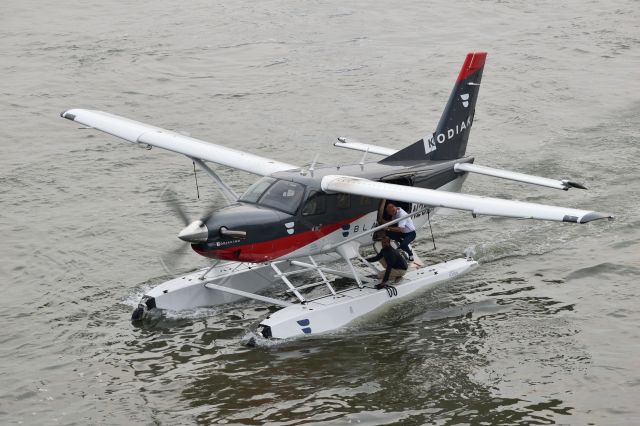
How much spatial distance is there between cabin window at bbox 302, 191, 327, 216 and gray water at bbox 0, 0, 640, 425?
221cm

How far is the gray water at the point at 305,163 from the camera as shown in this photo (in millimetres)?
14844

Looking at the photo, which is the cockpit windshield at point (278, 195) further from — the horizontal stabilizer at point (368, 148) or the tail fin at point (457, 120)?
the tail fin at point (457, 120)

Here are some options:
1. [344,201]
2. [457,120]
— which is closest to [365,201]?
[344,201]

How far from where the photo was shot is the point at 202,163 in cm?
1853

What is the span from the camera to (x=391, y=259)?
17.7m

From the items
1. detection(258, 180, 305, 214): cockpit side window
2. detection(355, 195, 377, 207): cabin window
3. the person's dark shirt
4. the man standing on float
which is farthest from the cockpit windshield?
the person's dark shirt

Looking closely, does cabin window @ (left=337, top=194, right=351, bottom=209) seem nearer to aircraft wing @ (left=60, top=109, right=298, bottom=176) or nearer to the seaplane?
the seaplane

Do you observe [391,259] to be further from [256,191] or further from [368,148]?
[368,148]

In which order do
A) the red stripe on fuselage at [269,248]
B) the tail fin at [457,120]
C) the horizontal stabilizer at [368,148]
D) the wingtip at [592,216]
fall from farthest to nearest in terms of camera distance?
the horizontal stabilizer at [368,148], the tail fin at [457,120], the red stripe on fuselage at [269,248], the wingtip at [592,216]

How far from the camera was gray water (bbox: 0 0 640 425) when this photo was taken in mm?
14844

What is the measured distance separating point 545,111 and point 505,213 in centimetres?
1604

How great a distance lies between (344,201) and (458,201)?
2.62 metres

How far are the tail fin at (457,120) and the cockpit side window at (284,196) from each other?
137 inches

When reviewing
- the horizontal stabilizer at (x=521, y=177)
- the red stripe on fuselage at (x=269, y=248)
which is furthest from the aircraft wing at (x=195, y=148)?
the horizontal stabilizer at (x=521, y=177)
